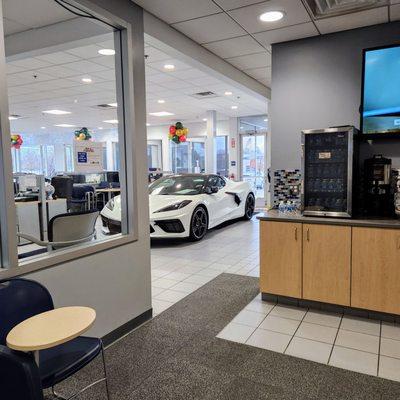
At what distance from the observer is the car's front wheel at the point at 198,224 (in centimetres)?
599

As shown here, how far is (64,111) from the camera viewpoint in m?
9.66

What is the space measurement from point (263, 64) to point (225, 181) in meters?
2.96

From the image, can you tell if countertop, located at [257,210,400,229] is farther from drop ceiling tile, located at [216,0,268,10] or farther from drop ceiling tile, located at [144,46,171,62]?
drop ceiling tile, located at [144,46,171,62]

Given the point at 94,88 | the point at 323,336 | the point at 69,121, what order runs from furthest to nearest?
the point at 69,121, the point at 94,88, the point at 323,336

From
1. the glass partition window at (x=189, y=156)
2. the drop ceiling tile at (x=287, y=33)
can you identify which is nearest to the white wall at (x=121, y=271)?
the drop ceiling tile at (x=287, y=33)

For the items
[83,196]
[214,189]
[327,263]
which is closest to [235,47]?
[327,263]

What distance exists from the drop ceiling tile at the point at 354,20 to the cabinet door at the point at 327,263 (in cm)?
190

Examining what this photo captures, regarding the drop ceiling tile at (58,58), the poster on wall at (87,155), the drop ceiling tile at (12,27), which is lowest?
the poster on wall at (87,155)

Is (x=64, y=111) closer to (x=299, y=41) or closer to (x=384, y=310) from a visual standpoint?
(x=299, y=41)

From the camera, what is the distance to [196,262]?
4918mm

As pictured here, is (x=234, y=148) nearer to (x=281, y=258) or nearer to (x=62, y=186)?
(x=62, y=186)

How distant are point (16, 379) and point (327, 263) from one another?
104 inches

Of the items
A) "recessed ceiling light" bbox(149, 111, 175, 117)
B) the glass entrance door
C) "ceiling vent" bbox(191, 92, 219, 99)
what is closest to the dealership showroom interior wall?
"ceiling vent" bbox(191, 92, 219, 99)

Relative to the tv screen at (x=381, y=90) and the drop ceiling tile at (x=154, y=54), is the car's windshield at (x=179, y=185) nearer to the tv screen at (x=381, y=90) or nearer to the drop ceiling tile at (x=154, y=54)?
the drop ceiling tile at (x=154, y=54)
